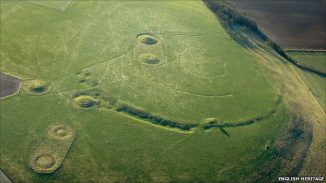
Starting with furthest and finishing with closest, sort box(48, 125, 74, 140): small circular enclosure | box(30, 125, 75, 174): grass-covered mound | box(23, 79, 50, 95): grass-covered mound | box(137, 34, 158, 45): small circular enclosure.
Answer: box(137, 34, 158, 45): small circular enclosure
box(23, 79, 50, 95): grass-covered mound
box(48, 125, 74, 140): small circular enclosure
box(30, 125, 75, 174): grass-covered mound

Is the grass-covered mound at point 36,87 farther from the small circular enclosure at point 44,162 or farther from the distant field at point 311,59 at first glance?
the distant field at point 311,59

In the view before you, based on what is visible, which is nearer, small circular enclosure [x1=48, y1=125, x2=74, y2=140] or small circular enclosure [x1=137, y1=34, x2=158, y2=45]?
small circular enclosure [x1=48, y1=125, x2=74, y2=140]

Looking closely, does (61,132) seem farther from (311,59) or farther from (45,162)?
(311,59)

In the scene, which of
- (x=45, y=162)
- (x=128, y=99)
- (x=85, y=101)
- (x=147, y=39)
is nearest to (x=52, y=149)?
(x=45, y=162)

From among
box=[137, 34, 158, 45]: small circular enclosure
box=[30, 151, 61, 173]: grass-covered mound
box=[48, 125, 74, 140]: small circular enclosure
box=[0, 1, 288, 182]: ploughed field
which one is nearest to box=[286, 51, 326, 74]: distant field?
box=[0, 1, 288, 182]: ploughed field


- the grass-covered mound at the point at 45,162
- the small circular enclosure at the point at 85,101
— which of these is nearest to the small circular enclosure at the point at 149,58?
the small circular enclosure at the point at 85,101

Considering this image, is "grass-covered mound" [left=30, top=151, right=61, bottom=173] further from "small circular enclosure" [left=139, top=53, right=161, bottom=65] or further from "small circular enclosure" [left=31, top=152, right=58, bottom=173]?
"small circular enclosure" [left=139, top=53, right=161, bottom=65]

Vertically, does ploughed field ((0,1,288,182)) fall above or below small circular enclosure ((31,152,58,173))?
above
